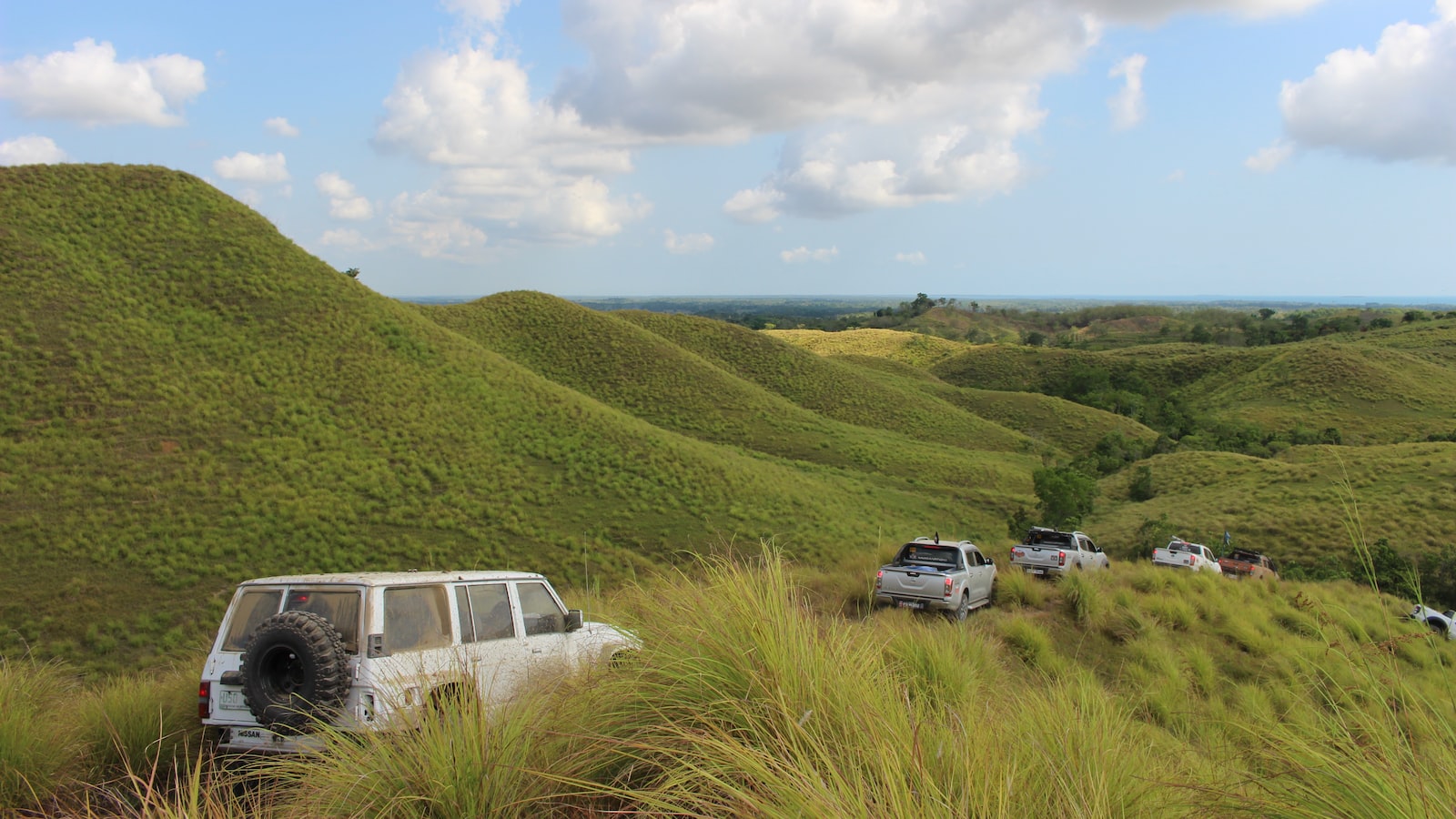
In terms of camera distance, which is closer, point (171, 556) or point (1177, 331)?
point (171, 556)

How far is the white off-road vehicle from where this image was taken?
5695mm

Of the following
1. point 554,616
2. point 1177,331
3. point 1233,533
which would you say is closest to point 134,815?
point 554,616

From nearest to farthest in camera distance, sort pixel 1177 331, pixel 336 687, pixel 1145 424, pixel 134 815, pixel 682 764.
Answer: pixel 682 764 < pixel 134 815 < pixel 336 687 < pixel 1145 424 < pixel 1177 331

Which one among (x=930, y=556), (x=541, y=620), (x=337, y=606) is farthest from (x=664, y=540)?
(x=337, y=606)

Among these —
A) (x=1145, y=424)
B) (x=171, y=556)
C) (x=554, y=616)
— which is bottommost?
(x=1145, y=424)

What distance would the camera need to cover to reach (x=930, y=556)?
611 inches

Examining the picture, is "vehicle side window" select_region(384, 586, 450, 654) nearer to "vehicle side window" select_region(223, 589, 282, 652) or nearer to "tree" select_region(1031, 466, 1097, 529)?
"vehicle side window" select_region(223, 589, 282, 652)

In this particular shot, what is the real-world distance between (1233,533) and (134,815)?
129 feet

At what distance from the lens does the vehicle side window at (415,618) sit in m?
6.28

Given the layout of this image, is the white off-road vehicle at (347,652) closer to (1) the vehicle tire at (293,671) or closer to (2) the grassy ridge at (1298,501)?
(1) the vehicle tire at (293,671)

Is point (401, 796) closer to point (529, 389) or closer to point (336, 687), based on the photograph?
point (336, 687)

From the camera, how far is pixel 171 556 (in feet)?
69.6

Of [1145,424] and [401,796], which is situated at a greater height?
[401,796]

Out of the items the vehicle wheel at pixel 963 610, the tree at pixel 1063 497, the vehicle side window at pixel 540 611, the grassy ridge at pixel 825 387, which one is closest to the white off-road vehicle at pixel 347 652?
the vehicle side window at pixel 540 611
